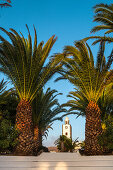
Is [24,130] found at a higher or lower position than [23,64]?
lower

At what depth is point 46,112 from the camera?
56.7 feet

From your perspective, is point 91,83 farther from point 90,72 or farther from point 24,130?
point 24,130

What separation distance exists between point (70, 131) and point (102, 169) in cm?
6232

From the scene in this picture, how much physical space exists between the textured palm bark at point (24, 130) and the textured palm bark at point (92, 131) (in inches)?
110

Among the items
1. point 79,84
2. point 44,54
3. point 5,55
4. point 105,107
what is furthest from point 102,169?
point 105,107

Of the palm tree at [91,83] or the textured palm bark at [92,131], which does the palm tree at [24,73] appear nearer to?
the palm tree at [91,83]

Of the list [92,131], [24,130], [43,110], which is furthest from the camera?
[43,110]

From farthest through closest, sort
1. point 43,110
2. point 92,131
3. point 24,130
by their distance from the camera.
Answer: point 43,110, point 92,131, point 24,130

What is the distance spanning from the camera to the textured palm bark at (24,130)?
29.9 ft

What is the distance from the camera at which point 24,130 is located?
9344 mm

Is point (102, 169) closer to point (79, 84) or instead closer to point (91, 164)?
point (91, 164)

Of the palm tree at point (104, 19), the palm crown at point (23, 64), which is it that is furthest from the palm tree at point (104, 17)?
the palm crown at point (23, 64)

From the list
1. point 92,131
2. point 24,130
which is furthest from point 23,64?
point 92,131

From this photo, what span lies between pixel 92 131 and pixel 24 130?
3.35m
